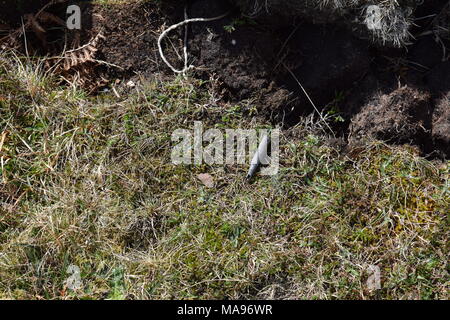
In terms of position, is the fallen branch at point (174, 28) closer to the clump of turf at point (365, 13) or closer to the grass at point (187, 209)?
the grass at point (187, 209)

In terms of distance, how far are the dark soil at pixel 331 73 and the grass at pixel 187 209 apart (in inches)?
5.4

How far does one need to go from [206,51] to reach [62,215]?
1449mm

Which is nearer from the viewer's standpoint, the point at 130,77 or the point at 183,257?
the point at 183,257

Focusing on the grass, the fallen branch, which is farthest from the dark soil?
the grass

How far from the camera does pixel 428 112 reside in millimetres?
4141

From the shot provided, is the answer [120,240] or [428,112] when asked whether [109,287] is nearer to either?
[120,240]

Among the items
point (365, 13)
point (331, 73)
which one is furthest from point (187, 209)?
point (365, 13)

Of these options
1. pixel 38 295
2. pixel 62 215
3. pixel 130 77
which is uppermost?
pixel 130 77

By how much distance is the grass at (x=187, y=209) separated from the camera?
362 centimetres

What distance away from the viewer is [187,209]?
3.89 m

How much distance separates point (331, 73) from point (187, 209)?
1.29m

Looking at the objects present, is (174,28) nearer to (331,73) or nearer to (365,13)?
(331,73)

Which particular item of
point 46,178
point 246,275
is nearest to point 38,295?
point 46,178

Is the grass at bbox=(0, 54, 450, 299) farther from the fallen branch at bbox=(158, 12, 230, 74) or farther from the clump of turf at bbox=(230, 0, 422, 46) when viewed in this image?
the clump of turf at bbox=(230, 0, 422, 46)
